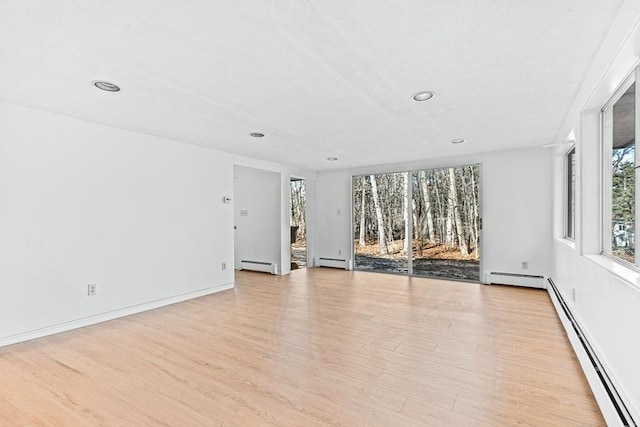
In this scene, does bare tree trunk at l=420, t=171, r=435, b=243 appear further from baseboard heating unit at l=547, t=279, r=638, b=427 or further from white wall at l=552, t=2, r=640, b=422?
baseboard heating unit at l=547, t=279, r=638, b=427

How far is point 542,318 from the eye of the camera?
3.66 meters

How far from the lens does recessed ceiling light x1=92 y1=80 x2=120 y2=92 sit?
99.2 inches

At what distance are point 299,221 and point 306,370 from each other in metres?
5.17

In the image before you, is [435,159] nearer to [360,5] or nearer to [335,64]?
[335,64]

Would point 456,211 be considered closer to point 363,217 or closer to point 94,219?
point 363,217

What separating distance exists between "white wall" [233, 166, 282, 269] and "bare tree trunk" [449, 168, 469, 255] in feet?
10.7

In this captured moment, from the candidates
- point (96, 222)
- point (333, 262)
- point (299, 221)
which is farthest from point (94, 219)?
point (333, 262)

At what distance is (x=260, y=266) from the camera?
6781 mm

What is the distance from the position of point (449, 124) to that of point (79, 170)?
4.12 m

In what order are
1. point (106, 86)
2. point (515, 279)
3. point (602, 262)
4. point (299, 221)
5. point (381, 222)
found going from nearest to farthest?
point (602, 262), point (106, 86), point (515, 279), point (381, 222), point (299, 221)

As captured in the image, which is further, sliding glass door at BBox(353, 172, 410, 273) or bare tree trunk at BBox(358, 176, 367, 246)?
bare tree trunk at BBox(358, 176, 367, 246)

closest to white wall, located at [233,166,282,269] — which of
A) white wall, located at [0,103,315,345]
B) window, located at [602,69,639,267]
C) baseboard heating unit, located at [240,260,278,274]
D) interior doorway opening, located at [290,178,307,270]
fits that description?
baseboard heating unit, located at [240,260,278,274]

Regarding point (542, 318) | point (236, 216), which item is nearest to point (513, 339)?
Result: point (542, 318)

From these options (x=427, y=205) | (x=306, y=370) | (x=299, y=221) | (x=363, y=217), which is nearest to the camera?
(x=306, y=370)
